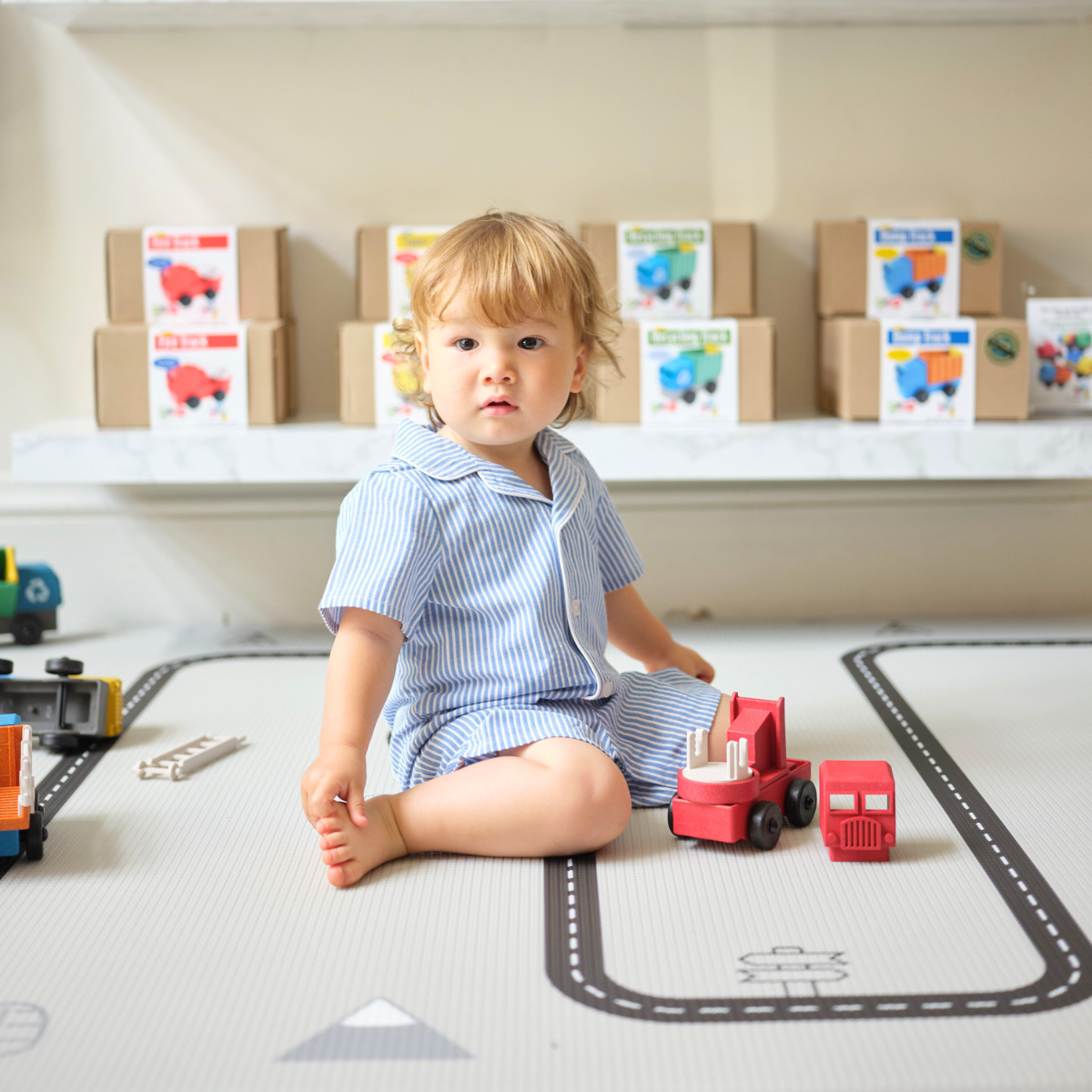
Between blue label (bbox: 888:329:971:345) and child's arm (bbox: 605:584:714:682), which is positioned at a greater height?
blue label (bbox: 888:329:971:345)

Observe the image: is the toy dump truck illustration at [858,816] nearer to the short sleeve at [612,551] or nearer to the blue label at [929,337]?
the short sleeve at [612,551]

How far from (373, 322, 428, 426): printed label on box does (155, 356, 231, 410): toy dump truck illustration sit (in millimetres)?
173

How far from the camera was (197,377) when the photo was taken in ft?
4.63

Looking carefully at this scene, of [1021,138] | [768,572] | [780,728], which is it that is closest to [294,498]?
[768,572]

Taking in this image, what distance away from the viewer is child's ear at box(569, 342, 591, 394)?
38.7 inches

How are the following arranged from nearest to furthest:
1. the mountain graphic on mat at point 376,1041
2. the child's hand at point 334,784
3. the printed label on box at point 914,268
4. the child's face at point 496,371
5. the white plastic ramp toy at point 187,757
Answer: the mountain graphic on mat at point 376,1041 → the child's hand at point 334,784 → the child's face at point 496,371 → the white plastic ramp toy at point 187,757 → the printed label on box at point 914,268

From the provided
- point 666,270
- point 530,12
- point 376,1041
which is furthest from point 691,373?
point 376,1041

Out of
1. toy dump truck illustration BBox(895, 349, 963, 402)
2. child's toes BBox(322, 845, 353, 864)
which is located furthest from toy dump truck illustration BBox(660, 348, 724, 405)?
child's toes BBox(322, 845, 353, 864)

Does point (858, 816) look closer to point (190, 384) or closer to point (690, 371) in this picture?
point (690, 371)

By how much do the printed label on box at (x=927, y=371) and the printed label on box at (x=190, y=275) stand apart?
765mm

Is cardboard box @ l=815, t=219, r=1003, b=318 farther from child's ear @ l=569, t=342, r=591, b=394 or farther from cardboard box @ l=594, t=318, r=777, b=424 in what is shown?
child's ear @ l=569, t=342, r=591, b=394

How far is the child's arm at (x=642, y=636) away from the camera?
3.73ft

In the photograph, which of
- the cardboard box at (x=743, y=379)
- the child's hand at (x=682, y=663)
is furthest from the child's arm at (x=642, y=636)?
the cardboard box at (x=743, y=379)

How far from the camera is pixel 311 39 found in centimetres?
152
